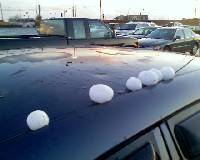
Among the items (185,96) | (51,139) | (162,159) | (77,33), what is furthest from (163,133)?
(77,33)

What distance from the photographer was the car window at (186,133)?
150cm

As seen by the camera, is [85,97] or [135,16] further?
[135,16]

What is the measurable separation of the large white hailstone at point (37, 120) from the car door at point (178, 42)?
16.2 metres

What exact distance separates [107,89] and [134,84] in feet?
0.71

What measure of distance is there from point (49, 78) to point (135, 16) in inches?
3194

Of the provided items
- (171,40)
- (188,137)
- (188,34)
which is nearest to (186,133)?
(188,137)

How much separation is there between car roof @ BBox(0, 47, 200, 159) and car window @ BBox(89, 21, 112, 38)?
29.2ft

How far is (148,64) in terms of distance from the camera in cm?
213

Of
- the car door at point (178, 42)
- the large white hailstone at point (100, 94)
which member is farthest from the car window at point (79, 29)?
the large white hailstone at point (100, 94)

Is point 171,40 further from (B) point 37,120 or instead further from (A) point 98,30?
(B) point 37,120

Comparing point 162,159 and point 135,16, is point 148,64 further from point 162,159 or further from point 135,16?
point 135,16

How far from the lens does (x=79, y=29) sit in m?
10.8

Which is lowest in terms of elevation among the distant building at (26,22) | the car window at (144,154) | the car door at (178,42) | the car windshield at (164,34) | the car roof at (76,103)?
the car door at (178,42)

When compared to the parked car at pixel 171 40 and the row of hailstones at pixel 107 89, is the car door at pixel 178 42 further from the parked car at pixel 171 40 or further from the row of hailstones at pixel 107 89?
the row of hailstones at pixel 107 89
